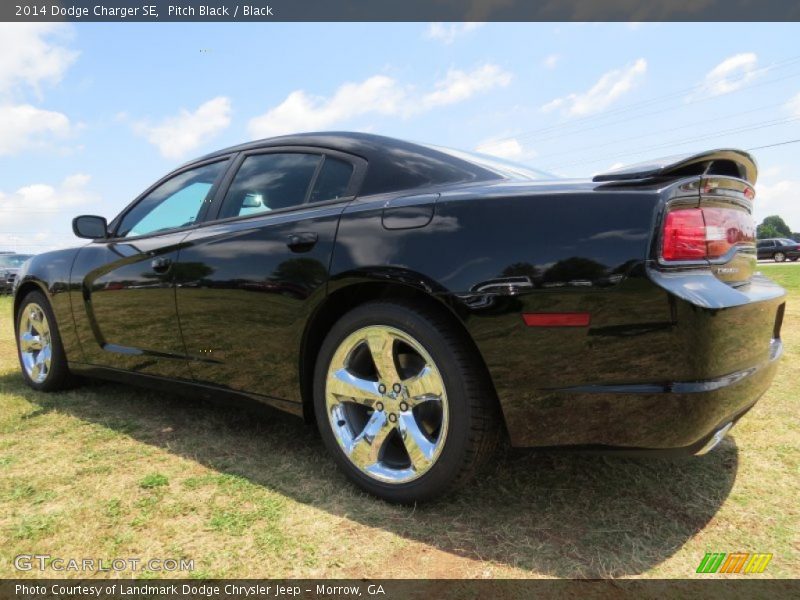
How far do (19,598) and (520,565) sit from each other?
4.78 feet

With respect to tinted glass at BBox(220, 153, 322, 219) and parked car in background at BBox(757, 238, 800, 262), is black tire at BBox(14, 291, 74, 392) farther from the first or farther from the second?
parked car in background at BBox(757, 238, 800, 262)

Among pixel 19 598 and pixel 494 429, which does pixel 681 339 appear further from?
pixel 19 598

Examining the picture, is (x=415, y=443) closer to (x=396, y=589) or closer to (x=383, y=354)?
(x=383, y=354)

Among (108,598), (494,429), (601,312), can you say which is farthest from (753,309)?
(108,598)

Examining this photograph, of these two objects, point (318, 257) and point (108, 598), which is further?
point (318, 257)

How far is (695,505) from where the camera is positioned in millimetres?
2033

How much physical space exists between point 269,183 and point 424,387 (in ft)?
4.54

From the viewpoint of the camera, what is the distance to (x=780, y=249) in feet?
119

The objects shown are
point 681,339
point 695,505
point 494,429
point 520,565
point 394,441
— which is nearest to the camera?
point 681,339

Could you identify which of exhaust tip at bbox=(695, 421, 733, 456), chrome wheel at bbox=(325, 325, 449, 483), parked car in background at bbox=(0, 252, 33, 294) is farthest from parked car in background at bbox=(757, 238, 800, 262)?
chrome wheel at bbox=(325, 325, 449, 483)

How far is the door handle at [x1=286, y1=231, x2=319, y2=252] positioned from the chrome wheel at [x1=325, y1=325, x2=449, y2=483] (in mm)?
423

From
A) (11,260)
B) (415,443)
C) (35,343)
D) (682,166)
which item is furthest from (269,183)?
(11,260)

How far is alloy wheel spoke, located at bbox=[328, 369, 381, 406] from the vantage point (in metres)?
2.09

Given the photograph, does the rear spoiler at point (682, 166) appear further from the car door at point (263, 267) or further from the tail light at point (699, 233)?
the car door at point (263, 267)
